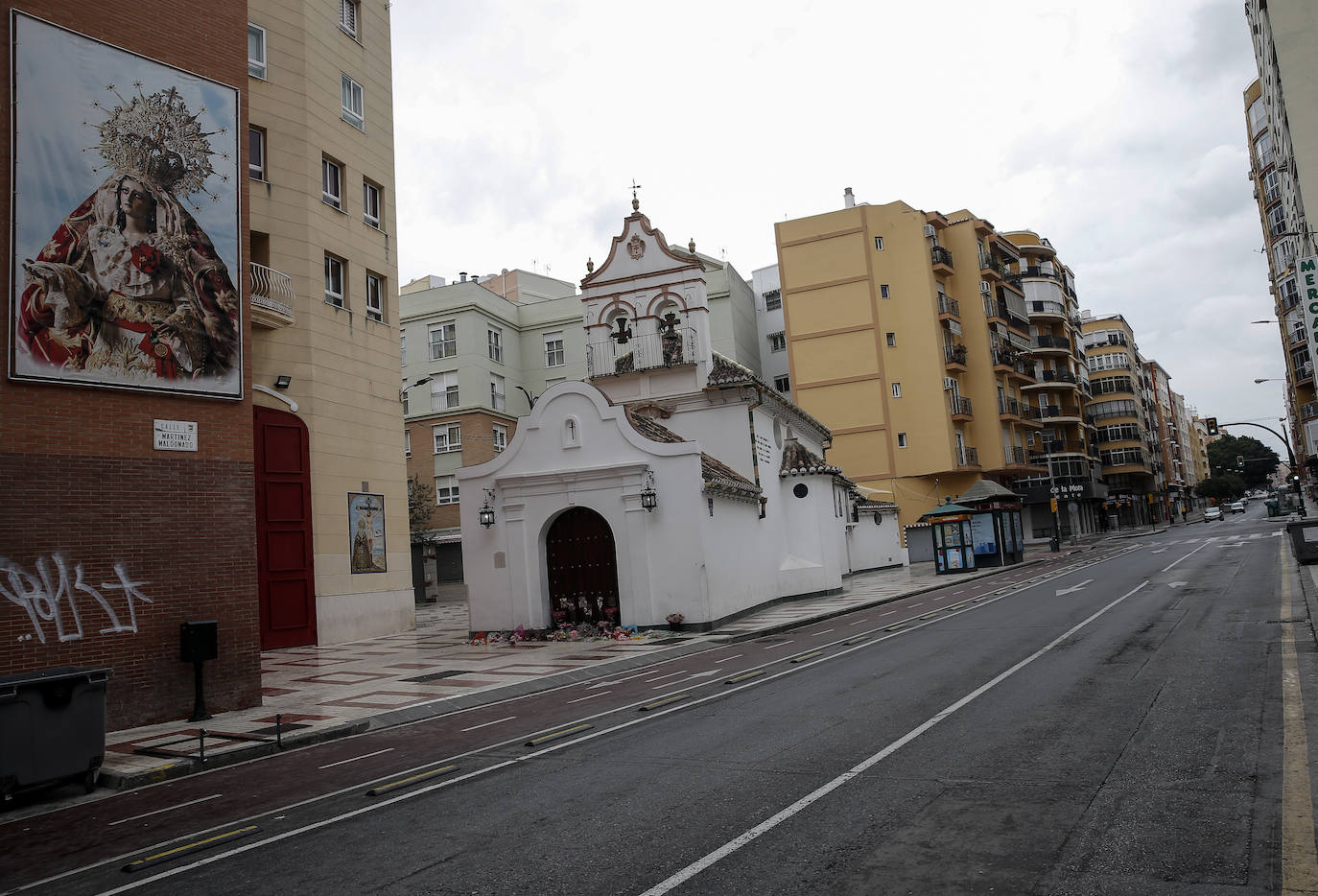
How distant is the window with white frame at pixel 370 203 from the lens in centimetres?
2553

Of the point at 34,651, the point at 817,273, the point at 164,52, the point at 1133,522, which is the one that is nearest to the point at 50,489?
the point at 34,651

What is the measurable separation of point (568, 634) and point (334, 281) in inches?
456

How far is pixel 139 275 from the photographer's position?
12844 mm

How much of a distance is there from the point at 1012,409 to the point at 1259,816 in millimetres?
57465

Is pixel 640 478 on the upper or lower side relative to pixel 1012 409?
lower

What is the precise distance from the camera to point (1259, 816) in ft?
17.2

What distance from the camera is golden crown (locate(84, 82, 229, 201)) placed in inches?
506

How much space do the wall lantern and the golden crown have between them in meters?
10.8

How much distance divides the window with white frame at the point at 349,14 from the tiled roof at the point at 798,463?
19.1 metres

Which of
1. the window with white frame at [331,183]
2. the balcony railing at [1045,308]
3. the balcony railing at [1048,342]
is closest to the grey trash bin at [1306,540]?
the window with white frame at [331,183]

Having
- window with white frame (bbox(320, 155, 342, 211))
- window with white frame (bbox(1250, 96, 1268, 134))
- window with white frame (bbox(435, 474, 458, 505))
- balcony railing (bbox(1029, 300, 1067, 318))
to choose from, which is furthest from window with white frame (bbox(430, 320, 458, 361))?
window with white frame (bbox(1250, 96, 1268, 134))

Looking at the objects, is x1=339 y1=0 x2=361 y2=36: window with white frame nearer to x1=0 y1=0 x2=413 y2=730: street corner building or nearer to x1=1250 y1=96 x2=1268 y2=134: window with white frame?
x1=0 y1=0 x2=413 y2=730: street corner building

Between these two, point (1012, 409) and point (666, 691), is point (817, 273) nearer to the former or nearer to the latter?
point (1012, 409)

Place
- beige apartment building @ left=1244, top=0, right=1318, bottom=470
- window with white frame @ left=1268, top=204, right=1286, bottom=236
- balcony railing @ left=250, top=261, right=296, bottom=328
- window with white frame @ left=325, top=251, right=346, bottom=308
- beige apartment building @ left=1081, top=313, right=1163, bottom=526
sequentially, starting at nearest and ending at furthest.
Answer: balcony railing @ left=250, top=261, right=296, bottom=328, window with white frame @ left=325, top=251, right=346, bottom=308, beige apartment building @ left=1244, top=0, right=1318, bottom=470, window with white frame @ left=1268, top=204, right=1286, bottom=236, beige apartment building @ left=1081, top=313, right=1163, bottom=526
